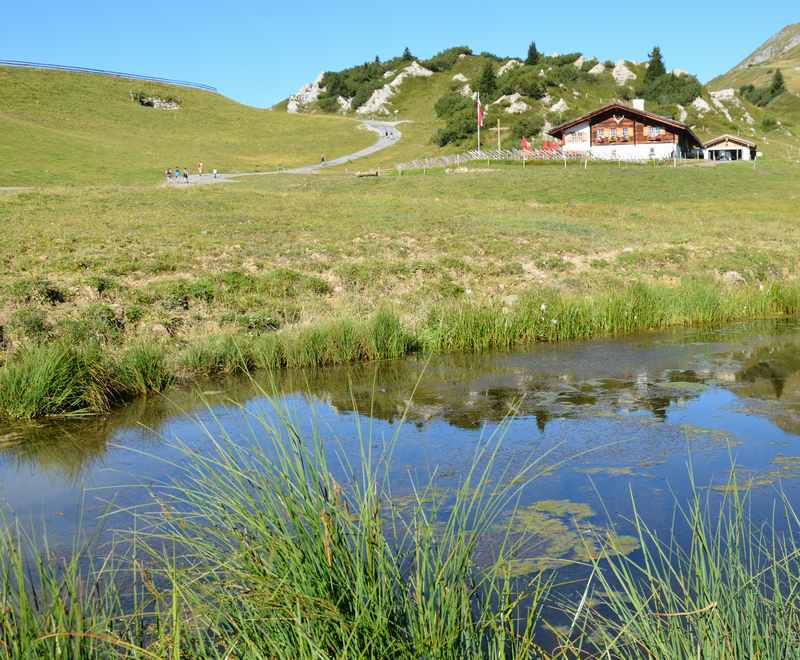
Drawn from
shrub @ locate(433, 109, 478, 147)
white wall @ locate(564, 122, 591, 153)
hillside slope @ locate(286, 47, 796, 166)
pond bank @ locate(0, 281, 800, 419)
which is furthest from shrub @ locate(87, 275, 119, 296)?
shrub @ locate(433, 109, 478, 147)

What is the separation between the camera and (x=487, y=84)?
105 metres

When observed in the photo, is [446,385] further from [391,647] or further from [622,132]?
[622,132]

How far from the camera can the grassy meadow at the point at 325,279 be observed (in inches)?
545

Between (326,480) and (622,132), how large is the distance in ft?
239

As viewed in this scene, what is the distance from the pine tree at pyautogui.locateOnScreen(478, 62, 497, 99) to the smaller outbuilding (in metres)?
33.2

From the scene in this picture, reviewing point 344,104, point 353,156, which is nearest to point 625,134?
point 353,156

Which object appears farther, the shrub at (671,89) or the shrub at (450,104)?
the shrub at (450,104)

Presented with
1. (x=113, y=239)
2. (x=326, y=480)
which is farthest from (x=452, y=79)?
(x=326, y=480)

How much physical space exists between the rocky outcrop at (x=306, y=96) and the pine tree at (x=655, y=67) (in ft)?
185

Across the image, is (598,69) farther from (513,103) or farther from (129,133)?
(129,133)

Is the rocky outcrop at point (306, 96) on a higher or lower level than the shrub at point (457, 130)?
higher

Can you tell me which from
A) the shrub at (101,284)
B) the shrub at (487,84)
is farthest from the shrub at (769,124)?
the shrub at (101,284)

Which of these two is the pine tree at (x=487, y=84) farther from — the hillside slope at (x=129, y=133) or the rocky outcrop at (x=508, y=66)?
the hillside slope at (x=129, y=133)

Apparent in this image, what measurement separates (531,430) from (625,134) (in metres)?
66.9
